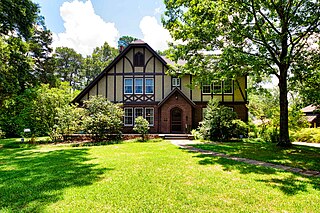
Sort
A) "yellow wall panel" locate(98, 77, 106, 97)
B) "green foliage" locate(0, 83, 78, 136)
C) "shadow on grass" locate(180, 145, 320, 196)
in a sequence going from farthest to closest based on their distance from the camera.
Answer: "yellow wall panel" locate(98, 77, 106, 97) < "green foliage" locate(0, 83, 78, 136) < "shadow on grass" locate(180, 145, 320, 196)

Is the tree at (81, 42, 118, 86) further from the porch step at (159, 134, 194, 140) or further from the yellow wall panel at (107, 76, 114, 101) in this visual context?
the porch step at (159, 134, 194, 140)

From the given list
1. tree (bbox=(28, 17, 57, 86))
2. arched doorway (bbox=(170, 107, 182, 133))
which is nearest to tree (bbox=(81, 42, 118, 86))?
tree (bbox=(28, 17, 57, 86))

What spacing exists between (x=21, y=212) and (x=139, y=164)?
4069 millimetres

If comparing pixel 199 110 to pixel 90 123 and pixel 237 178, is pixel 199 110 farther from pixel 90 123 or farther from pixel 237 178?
pixel 237 178

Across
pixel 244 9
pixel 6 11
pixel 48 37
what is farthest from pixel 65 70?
pixel 244 9

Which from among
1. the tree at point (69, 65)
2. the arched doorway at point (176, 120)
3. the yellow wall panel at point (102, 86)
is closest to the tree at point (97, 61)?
the tree at point (69, 65)

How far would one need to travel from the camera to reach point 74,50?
4528 centimetres

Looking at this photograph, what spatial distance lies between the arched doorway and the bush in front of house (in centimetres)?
316

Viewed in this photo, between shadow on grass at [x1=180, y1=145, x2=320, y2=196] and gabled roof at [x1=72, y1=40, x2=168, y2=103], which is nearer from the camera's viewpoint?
shadow on grass at [x1=180, y1=145, x2=320, y2=196]

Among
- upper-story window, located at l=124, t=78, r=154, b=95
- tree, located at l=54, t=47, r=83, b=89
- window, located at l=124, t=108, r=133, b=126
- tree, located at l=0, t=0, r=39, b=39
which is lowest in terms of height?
window, located at l=124, t=108, r=133, b=126

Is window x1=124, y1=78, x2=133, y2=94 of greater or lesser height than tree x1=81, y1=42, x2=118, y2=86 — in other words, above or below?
below

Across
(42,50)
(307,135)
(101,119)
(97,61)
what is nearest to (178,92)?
(101,119)

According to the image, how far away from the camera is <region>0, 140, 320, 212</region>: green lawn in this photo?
3.82m

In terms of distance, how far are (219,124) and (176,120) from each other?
4.61m
